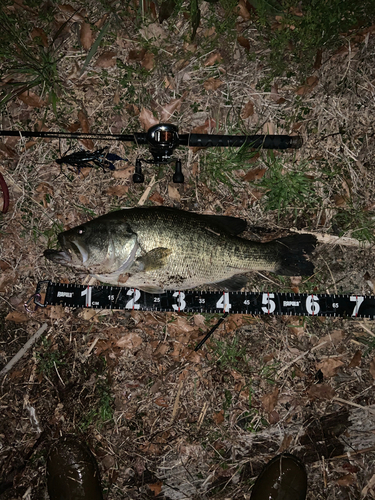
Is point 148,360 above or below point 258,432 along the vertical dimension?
above

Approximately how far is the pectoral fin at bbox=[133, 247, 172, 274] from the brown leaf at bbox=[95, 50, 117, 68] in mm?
2560

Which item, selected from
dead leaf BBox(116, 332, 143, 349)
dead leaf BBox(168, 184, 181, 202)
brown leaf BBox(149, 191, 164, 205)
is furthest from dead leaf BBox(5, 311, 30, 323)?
dead leaf BBox(168, 184, 181, 202)

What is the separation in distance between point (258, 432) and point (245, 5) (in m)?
5.30

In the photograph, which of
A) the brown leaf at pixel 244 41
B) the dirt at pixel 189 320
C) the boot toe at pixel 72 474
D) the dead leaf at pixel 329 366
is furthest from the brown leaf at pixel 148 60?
the boot toe at pixel 72 474

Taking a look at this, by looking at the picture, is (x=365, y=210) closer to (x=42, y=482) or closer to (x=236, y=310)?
(x=236, y=310)

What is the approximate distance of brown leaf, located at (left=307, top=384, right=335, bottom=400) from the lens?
4.07 metres

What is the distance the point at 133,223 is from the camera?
3484 mm

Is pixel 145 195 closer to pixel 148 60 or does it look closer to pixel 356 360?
pixel 148 60

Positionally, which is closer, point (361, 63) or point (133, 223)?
point (133, 223)

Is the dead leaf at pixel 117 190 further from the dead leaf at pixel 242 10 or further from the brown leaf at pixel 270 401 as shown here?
the brown leaf at pixel 270 401

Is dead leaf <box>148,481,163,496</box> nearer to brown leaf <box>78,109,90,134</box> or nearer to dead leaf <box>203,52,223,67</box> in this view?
brown leaf <box>78,109,90,134</box>

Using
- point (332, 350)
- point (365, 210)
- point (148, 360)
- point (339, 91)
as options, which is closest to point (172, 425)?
point (148, 360)

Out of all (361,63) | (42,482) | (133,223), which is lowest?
(42,482)

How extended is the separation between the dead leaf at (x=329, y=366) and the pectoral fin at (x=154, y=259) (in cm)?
239
